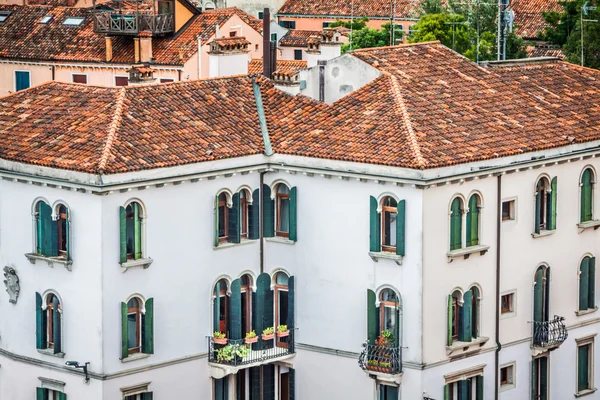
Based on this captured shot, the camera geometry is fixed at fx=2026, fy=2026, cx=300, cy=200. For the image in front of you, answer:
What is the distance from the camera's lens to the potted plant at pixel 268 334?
194ft

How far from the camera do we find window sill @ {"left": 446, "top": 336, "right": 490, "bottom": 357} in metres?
57.7

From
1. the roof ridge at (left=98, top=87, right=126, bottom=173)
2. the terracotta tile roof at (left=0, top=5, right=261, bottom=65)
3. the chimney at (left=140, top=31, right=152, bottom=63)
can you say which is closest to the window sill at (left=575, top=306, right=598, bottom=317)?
the roof ridge at (left=98, top=87, right=126, bottom=173)

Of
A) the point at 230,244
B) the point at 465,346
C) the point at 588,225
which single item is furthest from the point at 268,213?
the point at 588,225

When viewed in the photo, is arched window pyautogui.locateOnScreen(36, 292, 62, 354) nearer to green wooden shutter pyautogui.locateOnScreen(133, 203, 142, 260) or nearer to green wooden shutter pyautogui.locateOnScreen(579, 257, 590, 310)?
green wooden shutter pyautogui.locateOnScreen(133, 203, 142, 260)

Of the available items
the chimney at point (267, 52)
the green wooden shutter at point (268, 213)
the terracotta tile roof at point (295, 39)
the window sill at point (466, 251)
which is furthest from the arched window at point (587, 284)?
the terracotta tile roof at point (295, 39)

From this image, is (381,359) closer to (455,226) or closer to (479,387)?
(479,387)

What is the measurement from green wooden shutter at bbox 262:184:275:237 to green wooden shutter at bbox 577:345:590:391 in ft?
35.5

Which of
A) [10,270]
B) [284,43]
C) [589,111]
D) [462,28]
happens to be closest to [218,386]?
[10,270]

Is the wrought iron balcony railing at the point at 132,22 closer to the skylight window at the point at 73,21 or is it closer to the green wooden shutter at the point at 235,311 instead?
the skylight window at the point at 73,21

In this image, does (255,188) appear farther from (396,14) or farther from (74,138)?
(396,14)

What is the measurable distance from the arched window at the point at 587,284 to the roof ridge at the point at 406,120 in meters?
8.58

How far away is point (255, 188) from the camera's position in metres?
59.1

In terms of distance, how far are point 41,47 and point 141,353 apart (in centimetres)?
3912

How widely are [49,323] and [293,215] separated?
7708 millimetres
